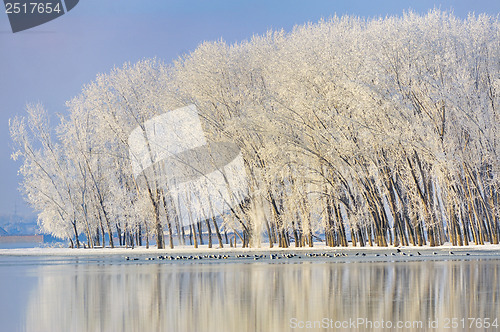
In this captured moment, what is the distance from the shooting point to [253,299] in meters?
14.2

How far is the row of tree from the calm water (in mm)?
15154

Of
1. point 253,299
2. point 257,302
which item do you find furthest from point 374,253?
point 257,302

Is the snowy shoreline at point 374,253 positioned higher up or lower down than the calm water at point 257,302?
higher up

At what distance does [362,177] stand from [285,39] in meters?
11.4

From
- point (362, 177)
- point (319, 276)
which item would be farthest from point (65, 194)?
point (319, 276)

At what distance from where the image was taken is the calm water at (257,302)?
35.9ft

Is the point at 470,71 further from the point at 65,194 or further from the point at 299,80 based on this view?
the point at 65,194

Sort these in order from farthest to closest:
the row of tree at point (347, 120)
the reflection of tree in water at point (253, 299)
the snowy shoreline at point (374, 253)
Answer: the row of tree at point (347, 120), the snowy shoreline at point (374, 253), the reflection of tree in water at point (253, 299)

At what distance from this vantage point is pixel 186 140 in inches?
1708

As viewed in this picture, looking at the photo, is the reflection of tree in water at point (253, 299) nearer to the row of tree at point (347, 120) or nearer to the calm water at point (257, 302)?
the calm water at point (257, 302)

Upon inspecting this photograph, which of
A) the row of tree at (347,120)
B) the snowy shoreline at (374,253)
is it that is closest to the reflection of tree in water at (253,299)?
the snowy shoreline at (374,253)

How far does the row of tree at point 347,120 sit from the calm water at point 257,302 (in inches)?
597

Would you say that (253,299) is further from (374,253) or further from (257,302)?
(374,253)

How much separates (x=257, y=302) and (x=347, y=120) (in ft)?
79.7
